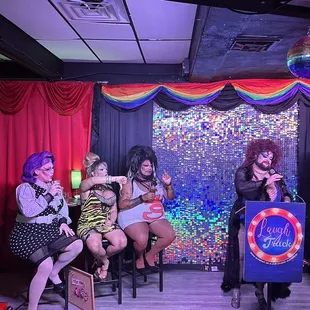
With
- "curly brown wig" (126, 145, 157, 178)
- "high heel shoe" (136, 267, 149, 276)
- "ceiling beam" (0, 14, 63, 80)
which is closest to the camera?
"ceiling beam" (0, 14, 63, 80)

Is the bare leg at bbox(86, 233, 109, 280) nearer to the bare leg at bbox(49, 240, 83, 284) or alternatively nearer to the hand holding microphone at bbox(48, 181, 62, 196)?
the bare leg at bbox(49, 240, 83, 284)

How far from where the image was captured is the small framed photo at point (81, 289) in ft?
11.1

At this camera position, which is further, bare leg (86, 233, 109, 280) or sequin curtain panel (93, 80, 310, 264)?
sequin curtain panel (93, 80, 310, 264)

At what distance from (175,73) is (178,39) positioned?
1.09 metres

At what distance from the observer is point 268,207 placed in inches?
119

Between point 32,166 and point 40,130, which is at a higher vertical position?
point 40,130

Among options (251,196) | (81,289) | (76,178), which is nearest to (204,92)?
(251,196)

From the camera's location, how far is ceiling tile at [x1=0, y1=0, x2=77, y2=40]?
2979 mm

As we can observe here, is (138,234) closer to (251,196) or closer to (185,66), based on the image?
(251,196)

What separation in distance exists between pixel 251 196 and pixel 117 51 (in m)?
2.13

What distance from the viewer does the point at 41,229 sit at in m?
3.42

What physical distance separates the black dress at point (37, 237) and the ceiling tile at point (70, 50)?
153 centimetres

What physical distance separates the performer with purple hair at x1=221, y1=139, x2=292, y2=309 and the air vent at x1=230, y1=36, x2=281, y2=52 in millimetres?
942

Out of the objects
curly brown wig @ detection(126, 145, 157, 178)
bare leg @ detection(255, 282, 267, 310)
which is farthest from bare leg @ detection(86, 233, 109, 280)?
bare leg @ detection(255, 282, 267, 310)
